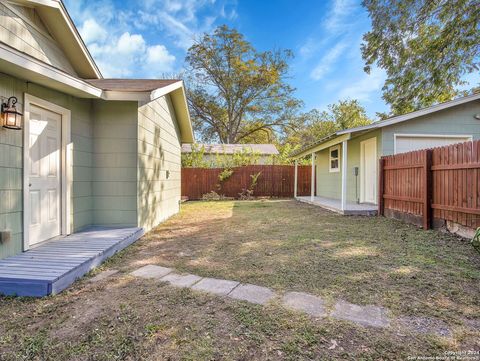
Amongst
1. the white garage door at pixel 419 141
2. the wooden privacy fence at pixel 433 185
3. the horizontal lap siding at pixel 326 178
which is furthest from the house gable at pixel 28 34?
the horizontal lap siding at pixel 326 178

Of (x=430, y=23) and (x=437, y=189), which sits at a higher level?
(x=430, y=23)

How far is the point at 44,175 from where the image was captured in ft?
13.4

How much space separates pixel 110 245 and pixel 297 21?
45.4 feet

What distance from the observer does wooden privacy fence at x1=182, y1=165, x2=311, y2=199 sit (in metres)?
14.1

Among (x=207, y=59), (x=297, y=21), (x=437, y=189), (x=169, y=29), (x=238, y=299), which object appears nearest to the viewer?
(x=238, y=299)

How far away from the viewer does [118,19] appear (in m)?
11.6

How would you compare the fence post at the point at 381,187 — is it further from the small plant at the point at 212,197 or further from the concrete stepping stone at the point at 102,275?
the small plant at the point at 212,197

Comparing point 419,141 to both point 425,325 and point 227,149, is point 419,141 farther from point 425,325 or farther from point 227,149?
point 227,149

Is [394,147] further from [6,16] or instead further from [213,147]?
[213,147]

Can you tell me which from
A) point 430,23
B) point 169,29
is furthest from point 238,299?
point 169,29

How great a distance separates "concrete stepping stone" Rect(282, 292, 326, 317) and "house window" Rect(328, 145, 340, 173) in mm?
8944

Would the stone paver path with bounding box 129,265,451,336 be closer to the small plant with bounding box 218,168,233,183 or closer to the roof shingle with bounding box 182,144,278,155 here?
the small plant with bounding box 218,168,233,183

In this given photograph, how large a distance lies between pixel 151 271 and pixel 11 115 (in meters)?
2.52

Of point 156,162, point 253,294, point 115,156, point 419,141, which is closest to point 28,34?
point 115,156
